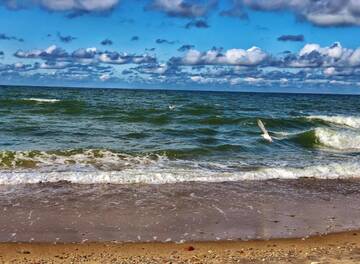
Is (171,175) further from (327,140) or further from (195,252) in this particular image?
(327,140)

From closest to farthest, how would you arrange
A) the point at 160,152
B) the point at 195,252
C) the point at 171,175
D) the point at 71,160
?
the point at 195,252 → the point at 171,175 → the point at 71,160 → the point at 160,152

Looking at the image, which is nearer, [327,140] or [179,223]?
[179,223]

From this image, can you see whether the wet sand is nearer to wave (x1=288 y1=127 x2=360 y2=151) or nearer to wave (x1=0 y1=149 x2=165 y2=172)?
wave (x1=0 y1=149 x2=165 y2=172)

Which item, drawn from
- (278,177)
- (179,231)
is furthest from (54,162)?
(179,231)

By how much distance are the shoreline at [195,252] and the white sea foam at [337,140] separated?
50.9 ft

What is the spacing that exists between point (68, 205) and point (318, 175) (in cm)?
748

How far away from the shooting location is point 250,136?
23.9 meters

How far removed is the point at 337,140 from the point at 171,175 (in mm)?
13354

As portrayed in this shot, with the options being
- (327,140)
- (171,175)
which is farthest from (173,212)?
(327,140)

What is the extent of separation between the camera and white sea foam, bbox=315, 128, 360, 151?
23047 millimetres

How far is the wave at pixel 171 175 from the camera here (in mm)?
12328

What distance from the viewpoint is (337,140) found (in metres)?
24.0

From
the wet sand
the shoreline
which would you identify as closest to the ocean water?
the wet sand

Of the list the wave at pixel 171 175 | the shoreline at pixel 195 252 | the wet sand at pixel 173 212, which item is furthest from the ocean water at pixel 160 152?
the shoreline at pixel 195 252
